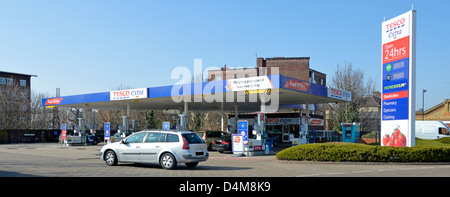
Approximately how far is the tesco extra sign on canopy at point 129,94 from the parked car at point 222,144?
6386 millimetres

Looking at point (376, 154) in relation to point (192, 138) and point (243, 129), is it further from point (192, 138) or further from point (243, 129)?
point (192, 138)

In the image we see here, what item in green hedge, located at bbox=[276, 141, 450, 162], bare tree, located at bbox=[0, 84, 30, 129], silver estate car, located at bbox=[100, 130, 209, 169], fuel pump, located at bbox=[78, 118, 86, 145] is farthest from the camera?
bare tree, located at bbox=[0, 84, 30, 129]

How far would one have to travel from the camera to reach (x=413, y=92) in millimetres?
18281

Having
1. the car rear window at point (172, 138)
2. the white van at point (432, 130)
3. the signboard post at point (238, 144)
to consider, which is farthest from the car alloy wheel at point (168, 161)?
the white van at point (432, 130)

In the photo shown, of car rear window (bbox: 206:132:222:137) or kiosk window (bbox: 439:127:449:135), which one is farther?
kiosk window (bbox: 439:127:449:135)

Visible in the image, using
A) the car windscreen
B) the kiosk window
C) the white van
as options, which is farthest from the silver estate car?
the kiosk window

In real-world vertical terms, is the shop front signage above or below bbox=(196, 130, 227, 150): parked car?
above

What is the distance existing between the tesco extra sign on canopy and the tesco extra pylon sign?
51.2 feet

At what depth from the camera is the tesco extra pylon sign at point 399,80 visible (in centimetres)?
1842

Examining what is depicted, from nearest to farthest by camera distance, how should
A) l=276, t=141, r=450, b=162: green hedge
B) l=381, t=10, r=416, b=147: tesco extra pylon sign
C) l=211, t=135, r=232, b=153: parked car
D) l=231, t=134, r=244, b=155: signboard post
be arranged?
l=276, t=141, r=450, b=162: green hedge, l=381, t=10, r=416, b=147: tesco extra pylon sign, l=231, t=134, r=244, b=155: signboard post, l=211, t=135, r=232, b=153: parked car

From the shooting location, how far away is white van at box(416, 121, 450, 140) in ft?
112

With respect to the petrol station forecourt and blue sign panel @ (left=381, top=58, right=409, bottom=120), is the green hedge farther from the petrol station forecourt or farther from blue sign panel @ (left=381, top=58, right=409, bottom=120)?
the petrol station forecourt
